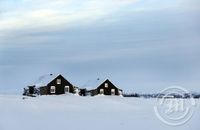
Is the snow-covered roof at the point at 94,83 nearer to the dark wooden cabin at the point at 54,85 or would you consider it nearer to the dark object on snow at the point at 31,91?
the dark wooden cabin at the point at 54,85

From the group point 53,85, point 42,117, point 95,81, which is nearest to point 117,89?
point 95,81

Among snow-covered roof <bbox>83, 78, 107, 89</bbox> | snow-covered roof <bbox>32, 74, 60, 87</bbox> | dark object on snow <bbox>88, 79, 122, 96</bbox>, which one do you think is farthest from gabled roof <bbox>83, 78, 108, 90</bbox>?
snow-covered roof <bbox>32, 74, 60, 87</bbox>

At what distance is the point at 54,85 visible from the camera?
279 ft

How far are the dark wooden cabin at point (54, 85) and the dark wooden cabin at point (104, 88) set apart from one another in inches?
345

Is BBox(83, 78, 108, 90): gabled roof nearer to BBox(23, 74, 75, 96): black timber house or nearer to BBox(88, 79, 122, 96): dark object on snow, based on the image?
BBox(88, 79, 122, 96): dark object on snow

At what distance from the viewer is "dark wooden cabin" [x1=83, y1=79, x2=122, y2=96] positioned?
310 feet

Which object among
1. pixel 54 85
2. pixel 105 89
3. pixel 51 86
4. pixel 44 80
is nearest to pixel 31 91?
pixel 44 80

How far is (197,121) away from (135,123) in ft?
12.6

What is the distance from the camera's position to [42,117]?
2753cm

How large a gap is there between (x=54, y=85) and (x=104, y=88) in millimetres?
14699

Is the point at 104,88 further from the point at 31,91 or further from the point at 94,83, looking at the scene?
the point at 31,91

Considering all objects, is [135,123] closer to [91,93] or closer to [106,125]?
[106,125]

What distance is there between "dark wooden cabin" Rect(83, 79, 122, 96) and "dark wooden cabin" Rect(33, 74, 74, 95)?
876 cm

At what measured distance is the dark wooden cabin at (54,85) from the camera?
3314 inches
